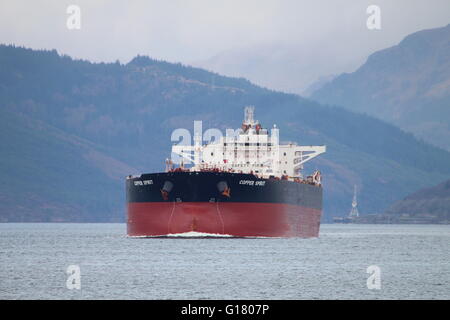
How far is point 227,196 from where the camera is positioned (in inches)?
3250

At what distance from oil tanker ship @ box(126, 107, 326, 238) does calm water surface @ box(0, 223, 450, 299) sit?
172 centimetres

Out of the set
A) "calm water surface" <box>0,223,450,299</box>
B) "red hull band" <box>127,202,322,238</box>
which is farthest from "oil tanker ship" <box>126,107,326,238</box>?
"calm water surface" <box>0,223,450,299</box>

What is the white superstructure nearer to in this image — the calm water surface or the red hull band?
the red hull band

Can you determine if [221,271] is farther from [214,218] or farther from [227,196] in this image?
[214,218]

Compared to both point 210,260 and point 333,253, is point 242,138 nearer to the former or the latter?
point 333,253

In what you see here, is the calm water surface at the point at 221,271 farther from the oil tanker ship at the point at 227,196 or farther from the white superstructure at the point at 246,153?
the white superstructure at the point at 246,153

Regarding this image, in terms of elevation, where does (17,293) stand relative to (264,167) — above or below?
below

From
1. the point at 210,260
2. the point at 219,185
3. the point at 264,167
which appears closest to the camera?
the point at 210,260

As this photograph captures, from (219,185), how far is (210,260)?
53.5 ft

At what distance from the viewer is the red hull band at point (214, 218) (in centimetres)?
8281

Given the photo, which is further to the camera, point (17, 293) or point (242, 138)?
point (242, 138)

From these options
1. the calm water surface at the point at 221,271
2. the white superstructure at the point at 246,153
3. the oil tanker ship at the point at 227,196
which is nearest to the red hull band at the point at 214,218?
the oil tanker ship at the point at 227,196
